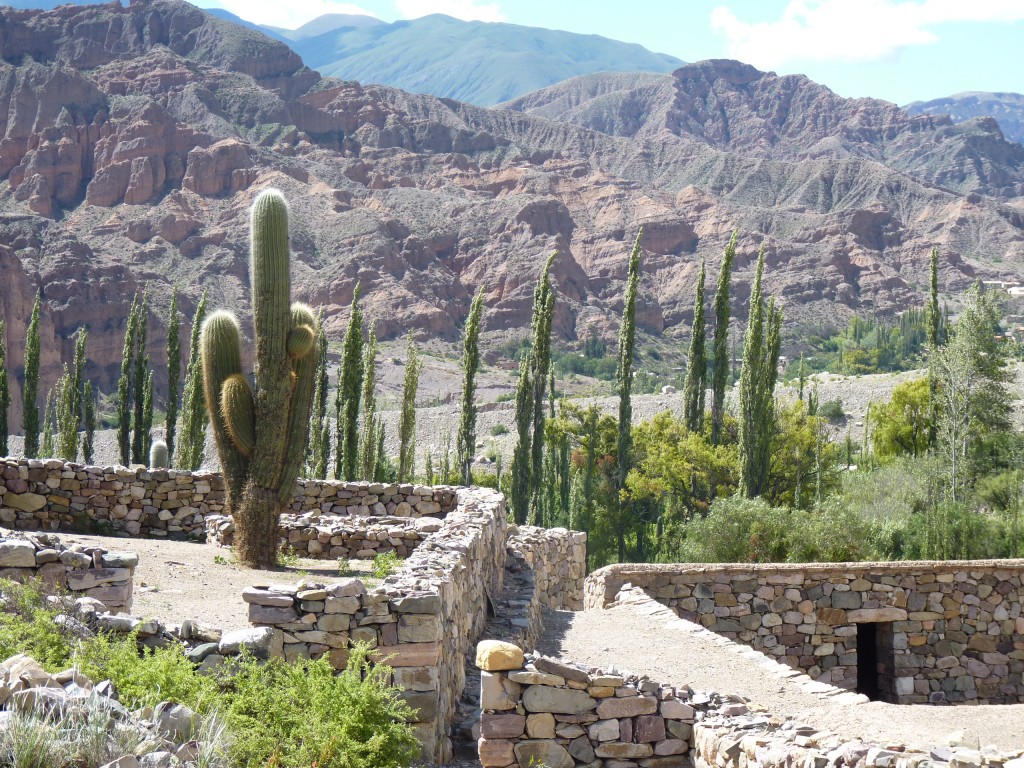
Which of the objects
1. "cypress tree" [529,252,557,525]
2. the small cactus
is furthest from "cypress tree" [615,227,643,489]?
the small cactus

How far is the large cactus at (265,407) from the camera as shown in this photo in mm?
11891

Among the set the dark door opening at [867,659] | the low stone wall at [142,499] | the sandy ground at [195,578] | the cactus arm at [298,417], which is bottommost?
the dark door opening at [867,659]

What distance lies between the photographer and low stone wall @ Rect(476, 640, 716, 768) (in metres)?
6.90

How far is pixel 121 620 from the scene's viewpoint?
653 cm

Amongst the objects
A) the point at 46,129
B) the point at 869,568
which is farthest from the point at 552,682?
the point at 46,129

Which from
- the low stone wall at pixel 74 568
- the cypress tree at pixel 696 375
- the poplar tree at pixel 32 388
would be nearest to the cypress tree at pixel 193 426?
the poplar tree at pixel 32 388

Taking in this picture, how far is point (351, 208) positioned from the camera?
404 ft

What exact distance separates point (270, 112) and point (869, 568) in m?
141

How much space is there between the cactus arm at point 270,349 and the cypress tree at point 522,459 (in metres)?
18.5

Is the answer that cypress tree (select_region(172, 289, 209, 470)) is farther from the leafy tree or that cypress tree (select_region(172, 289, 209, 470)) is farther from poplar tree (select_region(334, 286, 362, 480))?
the leafy tree

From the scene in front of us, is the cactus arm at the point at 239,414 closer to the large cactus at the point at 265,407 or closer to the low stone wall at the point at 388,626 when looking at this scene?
the large cactus at the point at 265,407

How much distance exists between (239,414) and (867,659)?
324 inches

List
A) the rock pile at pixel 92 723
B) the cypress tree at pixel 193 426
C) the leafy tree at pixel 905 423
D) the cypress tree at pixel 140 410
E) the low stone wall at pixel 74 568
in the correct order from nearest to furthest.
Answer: the rock pile at pixel 92 723 → the low stone wall at pixel 74 568 → the leafy tree at pixel 905 423 → the cypress tree at pixel 193 426 → the cypress tree at pixel 140 410

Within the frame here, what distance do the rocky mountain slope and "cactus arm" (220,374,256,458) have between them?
83053 millimetres
